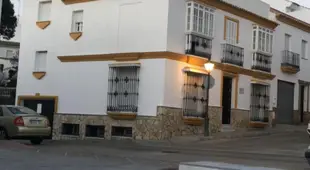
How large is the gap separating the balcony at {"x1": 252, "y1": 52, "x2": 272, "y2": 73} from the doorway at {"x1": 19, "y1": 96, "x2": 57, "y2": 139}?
10641 mm

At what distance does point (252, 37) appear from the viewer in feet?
86.7

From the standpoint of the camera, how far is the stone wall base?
68.9ft

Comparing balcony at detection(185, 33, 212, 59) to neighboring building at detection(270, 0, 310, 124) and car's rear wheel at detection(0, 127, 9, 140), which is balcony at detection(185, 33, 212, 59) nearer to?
neighboring building at detection(270, 0, 310, 124)

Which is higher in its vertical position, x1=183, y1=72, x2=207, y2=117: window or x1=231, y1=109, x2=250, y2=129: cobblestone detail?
x1=183, y1=72, x2=207, y2=117: window

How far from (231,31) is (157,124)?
702 cm

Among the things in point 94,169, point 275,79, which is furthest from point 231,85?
point 94,169

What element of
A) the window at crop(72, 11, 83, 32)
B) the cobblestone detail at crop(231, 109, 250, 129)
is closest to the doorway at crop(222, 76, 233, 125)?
the cobblestone detail at crop(231, 109, 250, 129)

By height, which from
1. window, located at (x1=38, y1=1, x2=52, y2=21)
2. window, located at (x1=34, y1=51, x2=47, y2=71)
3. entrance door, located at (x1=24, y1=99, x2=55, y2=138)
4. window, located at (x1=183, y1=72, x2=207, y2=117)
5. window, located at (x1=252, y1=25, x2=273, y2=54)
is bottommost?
entrance door, located at (x1=24, y1=99, x2=55, y2=138)

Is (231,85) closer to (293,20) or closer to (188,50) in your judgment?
(188,50)

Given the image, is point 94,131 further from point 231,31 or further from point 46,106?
point 231,31

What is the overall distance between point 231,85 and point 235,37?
8.08 feet

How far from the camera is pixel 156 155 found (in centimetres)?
1495

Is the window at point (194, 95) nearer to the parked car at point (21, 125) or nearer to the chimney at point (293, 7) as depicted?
the parked car at point (21, 125)

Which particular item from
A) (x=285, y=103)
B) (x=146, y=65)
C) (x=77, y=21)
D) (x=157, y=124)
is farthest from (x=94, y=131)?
(x=285, y=103)
